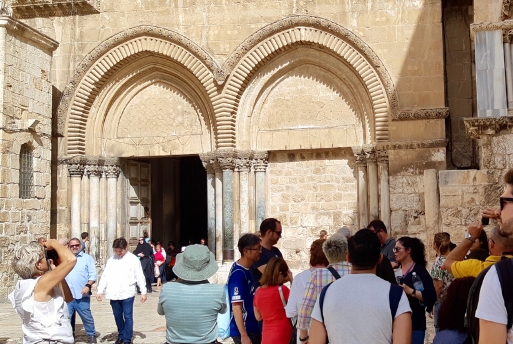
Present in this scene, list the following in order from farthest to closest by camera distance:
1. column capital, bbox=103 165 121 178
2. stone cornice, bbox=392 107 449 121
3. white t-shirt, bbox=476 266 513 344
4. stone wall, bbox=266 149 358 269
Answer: column capital, bbox=103 165 121 178 < stone wall, bbox=266 149 358 269 < stone cornice, bbox=392 107 449 121 < white t-shirt, bbox=476 266 513 344

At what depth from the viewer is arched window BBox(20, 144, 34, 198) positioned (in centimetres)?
1391

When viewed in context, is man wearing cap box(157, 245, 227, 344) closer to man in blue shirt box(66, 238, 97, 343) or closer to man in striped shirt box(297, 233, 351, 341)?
man in striped shirt box(297, 233, 351, 341)

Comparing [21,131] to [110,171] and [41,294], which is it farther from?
[41,294]

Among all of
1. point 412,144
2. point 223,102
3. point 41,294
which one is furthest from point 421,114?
point 41,294

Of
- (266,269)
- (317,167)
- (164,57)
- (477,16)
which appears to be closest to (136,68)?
(164,57)

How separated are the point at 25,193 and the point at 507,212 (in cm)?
1235

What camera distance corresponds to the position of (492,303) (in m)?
2.74

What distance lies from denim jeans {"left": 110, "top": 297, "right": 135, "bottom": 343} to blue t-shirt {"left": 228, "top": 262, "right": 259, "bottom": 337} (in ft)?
11.2

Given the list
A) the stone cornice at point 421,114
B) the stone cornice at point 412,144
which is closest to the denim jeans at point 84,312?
the stone cornice at point 412,144

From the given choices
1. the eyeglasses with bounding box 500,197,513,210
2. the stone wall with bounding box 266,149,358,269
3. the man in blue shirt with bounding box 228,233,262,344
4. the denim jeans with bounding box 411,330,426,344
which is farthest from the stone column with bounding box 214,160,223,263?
the eyeglasses with bounding box 500,197,513,210

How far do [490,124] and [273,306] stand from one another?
567 cm

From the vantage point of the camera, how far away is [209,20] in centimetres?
1460

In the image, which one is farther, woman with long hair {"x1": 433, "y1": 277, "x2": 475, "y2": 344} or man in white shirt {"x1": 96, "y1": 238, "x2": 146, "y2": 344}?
man in white shirt {"x1": 96, "y1": 238, "x2": 146, "y2": 344}

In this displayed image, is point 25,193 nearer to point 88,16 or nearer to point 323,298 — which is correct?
point 88,16
